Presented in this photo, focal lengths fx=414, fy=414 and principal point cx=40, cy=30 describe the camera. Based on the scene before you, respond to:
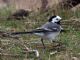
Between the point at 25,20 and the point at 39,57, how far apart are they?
3345 mm

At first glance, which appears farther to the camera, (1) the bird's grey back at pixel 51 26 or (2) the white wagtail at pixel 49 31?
(1) the bird's grey back at pixel 51 26

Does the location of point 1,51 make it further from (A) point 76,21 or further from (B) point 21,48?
(A) point 76,21

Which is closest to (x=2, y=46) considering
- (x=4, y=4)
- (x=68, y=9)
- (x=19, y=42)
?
(x=19, y=42)

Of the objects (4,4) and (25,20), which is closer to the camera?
(25,20)

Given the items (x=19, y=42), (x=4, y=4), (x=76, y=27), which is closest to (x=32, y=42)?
(x=19, y=42)

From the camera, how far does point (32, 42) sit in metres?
7.70

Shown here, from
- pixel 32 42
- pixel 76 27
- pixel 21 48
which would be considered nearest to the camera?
pixel 21 48

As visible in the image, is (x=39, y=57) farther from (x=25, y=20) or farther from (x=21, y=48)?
(x=25, y=20)

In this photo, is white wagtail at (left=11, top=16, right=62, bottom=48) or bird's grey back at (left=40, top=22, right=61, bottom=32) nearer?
white wagtail at (left=11, top=16, right=62, bottom=48)

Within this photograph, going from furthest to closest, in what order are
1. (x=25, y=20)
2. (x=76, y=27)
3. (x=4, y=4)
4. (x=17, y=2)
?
1. (x=4, y=4)
2. (x=17, y=2)
3. (x=25, y=20)
4. (x=76, y=27)

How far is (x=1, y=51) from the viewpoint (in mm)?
6957

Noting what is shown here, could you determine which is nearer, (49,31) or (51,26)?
(49,31)

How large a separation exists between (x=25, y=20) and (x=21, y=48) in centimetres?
270

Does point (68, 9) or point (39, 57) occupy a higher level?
point (68, 9)
